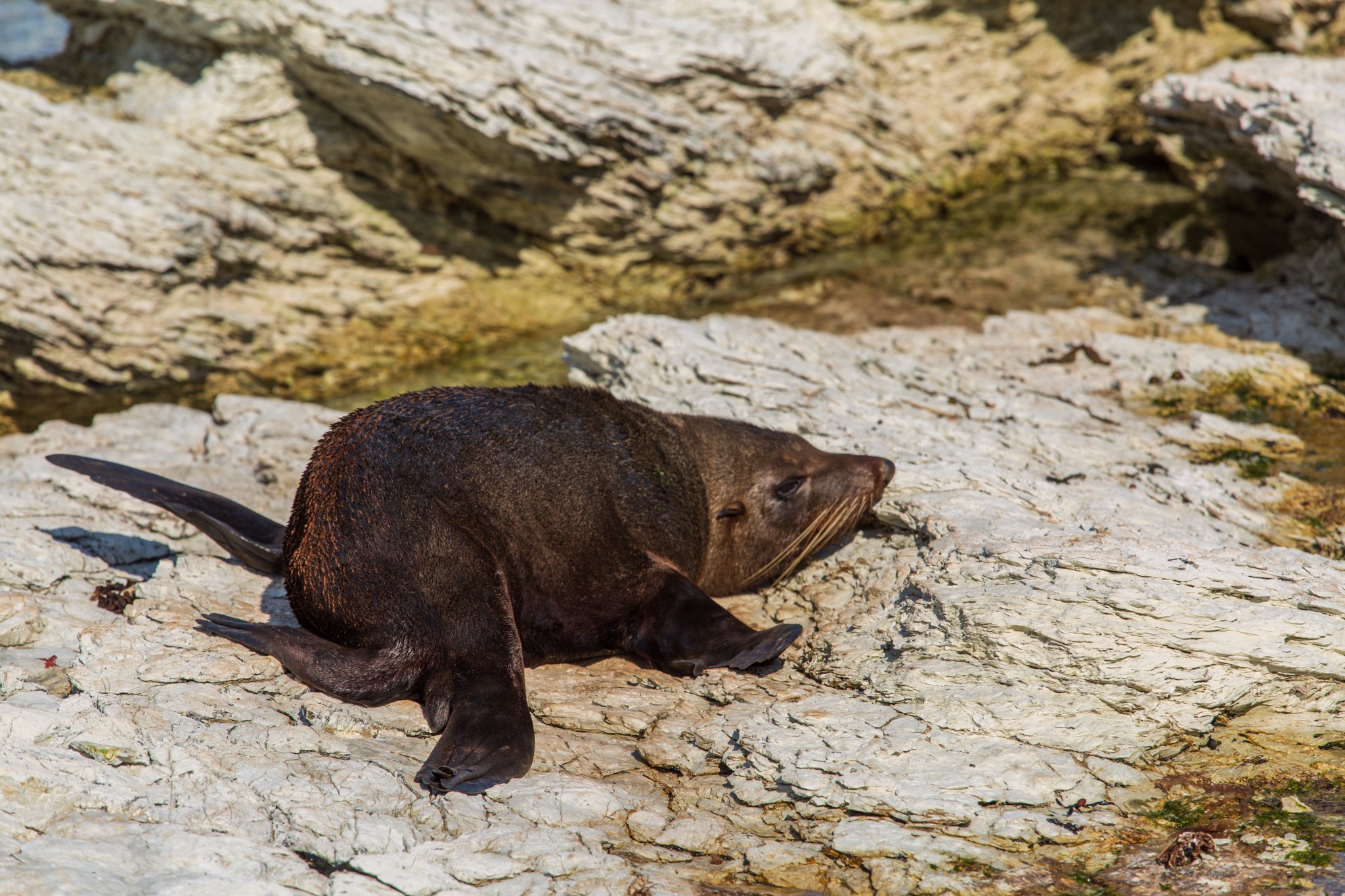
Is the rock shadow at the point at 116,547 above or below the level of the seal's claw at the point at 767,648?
below

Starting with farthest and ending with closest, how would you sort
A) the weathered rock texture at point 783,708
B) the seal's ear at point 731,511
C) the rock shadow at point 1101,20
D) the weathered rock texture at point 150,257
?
the rock shadow at point 1101,20 → the weathered rock texture at point 150,257 → the seal's ear at point 731,511 → the weathered rock texture at point 783,708

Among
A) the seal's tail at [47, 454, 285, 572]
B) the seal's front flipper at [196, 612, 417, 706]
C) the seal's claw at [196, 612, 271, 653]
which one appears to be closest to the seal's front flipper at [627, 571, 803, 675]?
the seal's front flipper at [196, 612, 417, 706]

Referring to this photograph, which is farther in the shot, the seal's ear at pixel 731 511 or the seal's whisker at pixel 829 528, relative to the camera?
the seal's ear at pixel 731 511

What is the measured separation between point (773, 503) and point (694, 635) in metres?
1.26

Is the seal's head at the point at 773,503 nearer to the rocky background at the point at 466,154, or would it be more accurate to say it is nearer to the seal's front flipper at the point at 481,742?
the seal's front flipper at the point at 481,742

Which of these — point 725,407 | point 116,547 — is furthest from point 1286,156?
point 116,547

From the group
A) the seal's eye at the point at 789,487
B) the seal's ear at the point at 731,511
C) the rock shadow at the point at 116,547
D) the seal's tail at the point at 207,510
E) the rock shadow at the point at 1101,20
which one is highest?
the rock shadow at the point at 1101,20

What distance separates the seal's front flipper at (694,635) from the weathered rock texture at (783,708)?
0.43 ft

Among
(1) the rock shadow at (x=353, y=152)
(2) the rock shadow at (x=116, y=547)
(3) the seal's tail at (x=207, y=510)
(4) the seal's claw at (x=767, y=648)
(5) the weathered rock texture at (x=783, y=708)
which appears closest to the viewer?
(5) the weathered rock texture at (x=783, y=708)

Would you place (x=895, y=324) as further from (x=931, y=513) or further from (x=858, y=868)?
(x=858, y=868)

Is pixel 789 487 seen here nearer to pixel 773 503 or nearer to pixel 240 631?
pixel 773 503

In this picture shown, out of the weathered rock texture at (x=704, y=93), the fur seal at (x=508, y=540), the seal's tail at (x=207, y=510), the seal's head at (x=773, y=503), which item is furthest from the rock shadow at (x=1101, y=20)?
the seal's tail at (x=207, y=510)

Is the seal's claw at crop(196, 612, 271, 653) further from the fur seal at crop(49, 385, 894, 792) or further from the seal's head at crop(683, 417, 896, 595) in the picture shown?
the seal's head at crop(683, 417, 896, 595)

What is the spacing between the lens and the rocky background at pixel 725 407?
402 centimetres
